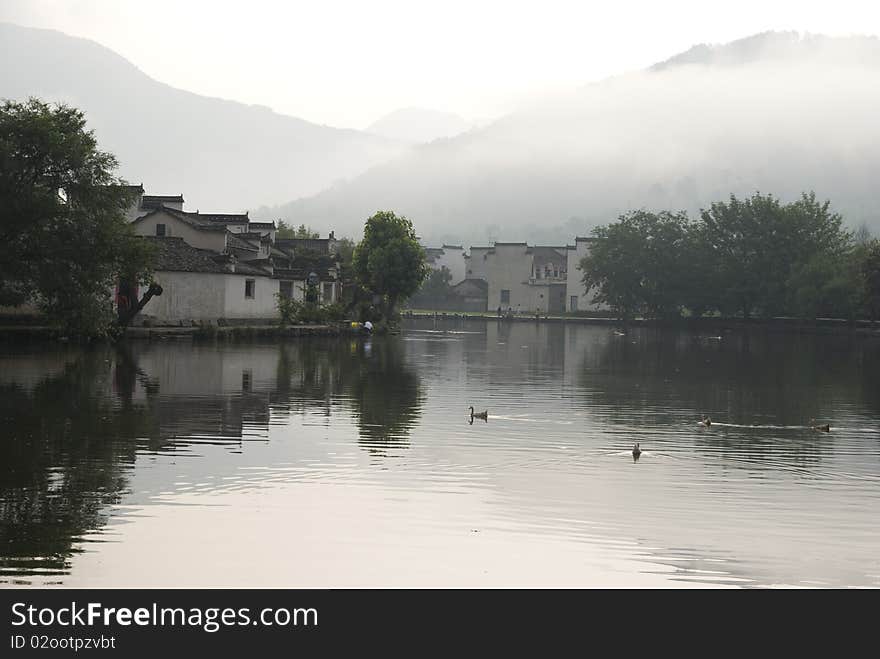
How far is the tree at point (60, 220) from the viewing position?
4353 cm

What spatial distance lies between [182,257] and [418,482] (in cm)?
4323

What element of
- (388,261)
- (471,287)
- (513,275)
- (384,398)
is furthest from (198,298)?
(471,287)

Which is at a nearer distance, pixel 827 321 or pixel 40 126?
pixel 40 126

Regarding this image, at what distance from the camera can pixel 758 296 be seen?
109812 mm

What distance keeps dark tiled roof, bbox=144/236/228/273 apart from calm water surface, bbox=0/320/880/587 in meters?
19.7

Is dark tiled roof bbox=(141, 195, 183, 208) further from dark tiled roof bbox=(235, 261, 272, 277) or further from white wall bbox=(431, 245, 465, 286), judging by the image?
white wall bbox=(431, 245, 465, 286)

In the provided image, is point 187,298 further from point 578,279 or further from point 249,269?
point 578,279

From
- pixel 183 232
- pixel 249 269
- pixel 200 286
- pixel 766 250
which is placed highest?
pixel 766 250

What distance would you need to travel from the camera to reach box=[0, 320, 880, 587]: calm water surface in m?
13.4

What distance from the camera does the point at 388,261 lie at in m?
77.5

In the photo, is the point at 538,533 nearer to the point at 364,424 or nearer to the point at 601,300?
the point at 364,424

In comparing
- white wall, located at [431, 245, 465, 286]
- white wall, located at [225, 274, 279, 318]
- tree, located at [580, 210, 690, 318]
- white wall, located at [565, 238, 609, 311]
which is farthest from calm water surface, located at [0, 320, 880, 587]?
white wall, located at [431, 245, 465, 286]

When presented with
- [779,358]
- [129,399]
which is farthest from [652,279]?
[129,399]
